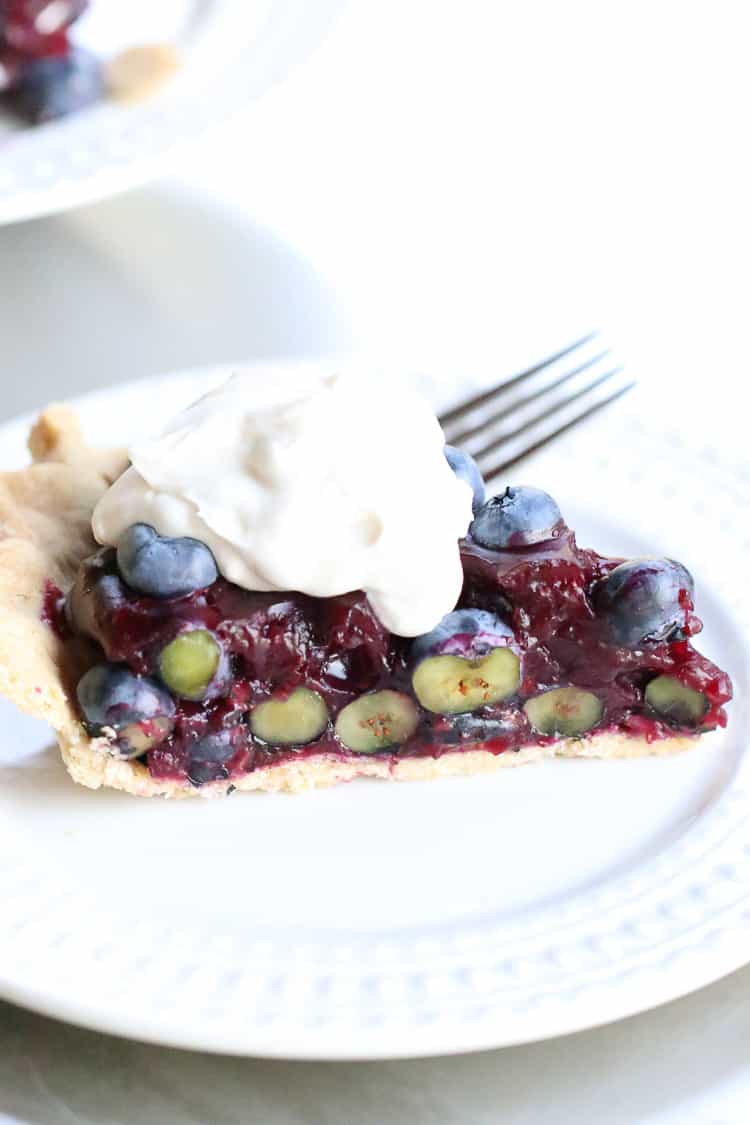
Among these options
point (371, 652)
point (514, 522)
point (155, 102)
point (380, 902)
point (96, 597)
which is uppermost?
point (155, 102)

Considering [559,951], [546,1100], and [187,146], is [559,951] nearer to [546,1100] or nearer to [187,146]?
[546,1100]

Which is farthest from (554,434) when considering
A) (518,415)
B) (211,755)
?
(211,755)

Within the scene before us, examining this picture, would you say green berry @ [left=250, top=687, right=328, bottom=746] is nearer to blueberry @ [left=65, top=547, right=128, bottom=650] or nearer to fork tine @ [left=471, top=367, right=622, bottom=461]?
blueberry @ [left=65, top=547, right=128, bottom=650]

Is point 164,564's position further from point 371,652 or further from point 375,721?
point 375,721

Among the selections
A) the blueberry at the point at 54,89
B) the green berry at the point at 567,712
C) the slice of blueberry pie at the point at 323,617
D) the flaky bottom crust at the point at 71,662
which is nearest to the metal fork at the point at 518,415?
the slice of blueberry pie at the point at 323,617

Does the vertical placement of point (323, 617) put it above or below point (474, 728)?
above

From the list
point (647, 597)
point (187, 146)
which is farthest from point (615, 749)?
point (187, 146)
